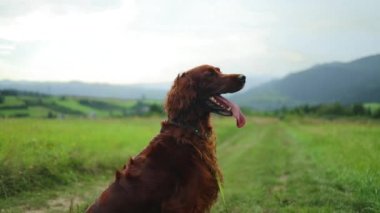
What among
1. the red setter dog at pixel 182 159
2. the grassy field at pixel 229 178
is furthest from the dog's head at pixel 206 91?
the grassy field at pixel 229 178

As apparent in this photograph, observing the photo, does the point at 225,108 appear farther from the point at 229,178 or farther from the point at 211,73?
the point at 229,178

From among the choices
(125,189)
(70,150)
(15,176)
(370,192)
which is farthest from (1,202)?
(370,192)

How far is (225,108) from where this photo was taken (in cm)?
526

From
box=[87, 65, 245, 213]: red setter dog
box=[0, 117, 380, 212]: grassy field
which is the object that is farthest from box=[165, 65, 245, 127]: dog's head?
box=[0, 117, 380, 212]: grassy field

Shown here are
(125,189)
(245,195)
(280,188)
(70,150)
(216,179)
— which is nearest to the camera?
(125,189)

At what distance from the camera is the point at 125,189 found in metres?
4.73

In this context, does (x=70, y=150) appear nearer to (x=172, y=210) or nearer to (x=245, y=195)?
(x=245, y=195)

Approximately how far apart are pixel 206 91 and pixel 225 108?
0.26 metres

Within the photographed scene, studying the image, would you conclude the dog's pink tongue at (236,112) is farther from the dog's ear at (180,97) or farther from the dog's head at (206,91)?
the dog's ear at (180,97)

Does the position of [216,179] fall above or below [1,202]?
above

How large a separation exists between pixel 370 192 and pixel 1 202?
6.59 meters

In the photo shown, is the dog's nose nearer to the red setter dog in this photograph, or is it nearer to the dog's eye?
the red setter dog

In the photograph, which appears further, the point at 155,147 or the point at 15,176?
the point at 15,176

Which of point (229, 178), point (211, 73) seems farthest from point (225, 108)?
point (229, 178)
